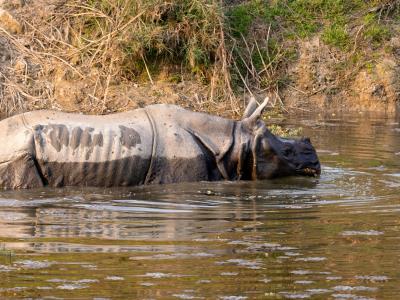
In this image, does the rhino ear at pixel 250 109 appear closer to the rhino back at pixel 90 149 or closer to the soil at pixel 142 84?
the rhino back at pixel 90 149

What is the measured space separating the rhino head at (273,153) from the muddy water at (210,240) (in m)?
0.15

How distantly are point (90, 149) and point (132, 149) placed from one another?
397 millimetres

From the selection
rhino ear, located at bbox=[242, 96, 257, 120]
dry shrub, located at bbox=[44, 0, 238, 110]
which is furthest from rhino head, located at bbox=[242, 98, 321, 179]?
dry shrub, located at bbox=[44, 0, 238, 110]

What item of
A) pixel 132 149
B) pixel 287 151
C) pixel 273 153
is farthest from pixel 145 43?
pixel 132 149

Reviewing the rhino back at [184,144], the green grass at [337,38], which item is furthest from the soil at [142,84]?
the rhino back at [184,144]

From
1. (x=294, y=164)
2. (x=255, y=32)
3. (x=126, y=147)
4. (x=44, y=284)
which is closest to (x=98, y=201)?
(x=126, y=147)

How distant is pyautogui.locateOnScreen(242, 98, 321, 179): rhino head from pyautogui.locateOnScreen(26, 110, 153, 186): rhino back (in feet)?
4.04

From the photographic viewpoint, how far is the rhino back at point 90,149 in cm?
Answer: 951

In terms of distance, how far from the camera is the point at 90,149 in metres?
9.59

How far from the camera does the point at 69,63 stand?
16.0 meters

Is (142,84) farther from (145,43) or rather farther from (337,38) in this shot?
(337,38)

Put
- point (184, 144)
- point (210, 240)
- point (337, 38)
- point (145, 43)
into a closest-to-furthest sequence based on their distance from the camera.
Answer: point (210, 240) < point (184, 144) < point (145, 43) < point (337, 38)

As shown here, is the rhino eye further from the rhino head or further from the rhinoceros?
the rhinoceros

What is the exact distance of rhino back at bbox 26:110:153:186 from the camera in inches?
375
